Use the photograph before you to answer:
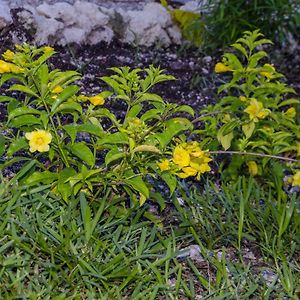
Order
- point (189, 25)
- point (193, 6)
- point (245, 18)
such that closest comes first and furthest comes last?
point (245, 18)
point (189, 25)
point (193, 6)

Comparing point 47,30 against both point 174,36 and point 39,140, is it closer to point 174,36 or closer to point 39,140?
point 174,36

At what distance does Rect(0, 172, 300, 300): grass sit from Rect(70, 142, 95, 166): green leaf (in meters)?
0.13

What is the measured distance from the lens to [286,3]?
4.22 metres

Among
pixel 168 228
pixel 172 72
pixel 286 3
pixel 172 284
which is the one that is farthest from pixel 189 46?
pixel 172 284

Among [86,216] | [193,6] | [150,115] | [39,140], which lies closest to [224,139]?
[150,115]

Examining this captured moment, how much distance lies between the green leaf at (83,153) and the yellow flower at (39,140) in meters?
0.13

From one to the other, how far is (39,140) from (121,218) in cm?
42

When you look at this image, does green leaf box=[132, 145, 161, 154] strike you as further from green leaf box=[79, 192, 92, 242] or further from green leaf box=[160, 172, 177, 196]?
green leaf box=[79, 192, 92, 242]

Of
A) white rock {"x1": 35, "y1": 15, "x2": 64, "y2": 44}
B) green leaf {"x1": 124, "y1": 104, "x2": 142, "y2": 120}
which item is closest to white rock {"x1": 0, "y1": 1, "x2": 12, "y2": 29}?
white rock {"x1": 35, "y1": 15, "x2": 64, "y2": 44}

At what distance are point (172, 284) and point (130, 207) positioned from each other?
374mm

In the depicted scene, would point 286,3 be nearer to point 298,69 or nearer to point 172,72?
point 298,69

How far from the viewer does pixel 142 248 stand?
249 centimetres

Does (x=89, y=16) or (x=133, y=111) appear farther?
(x=89, y=16)

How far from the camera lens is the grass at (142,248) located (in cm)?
233
